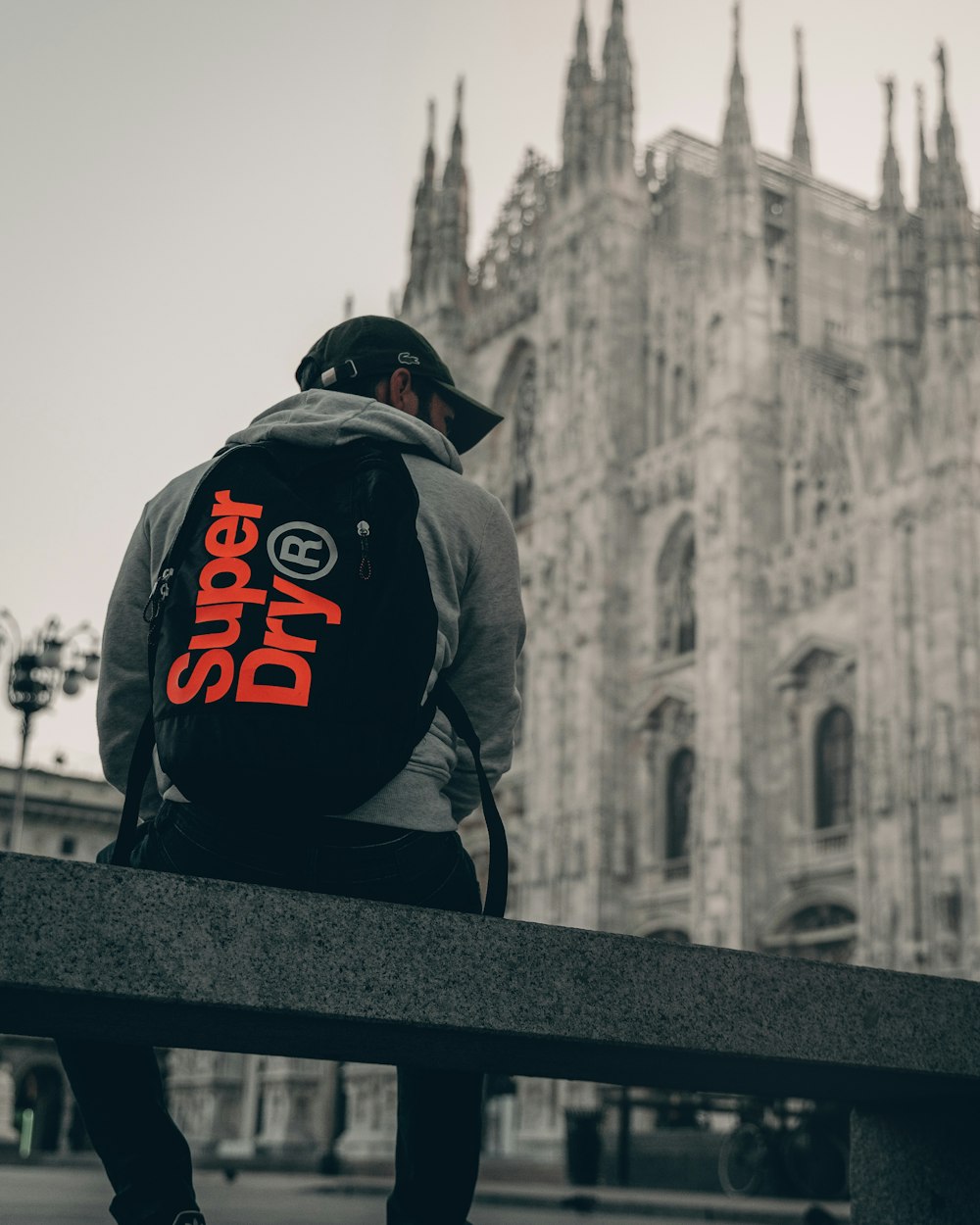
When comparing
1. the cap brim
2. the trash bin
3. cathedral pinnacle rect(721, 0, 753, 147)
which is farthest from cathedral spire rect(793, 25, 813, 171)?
the cap brim

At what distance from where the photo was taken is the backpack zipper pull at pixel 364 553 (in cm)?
277

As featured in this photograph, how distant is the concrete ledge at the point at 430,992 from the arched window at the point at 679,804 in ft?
78.6

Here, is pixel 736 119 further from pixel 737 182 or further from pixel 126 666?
pixel 126 666

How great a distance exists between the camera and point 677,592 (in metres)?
28.2

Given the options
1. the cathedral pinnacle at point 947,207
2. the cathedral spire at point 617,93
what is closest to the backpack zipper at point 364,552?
the cathedral pinnacle at point 947,207

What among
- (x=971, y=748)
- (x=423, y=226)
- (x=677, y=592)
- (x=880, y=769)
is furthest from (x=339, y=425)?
(x=423, y=226)

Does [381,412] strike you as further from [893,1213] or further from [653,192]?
[653,192]

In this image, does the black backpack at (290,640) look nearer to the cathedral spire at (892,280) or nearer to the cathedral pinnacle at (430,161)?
the cathedral spire at (892,280)

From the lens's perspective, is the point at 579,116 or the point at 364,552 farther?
the point at 579,116

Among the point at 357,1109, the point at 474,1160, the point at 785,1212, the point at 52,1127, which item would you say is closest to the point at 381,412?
the point at 474,1160

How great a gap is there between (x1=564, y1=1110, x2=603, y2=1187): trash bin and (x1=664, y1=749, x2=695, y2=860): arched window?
983 centimetres

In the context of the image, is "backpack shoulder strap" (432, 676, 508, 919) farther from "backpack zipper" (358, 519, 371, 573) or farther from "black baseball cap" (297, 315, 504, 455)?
"black baseball cap" (297, 315, 504, 455)

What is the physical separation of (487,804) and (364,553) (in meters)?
0.60

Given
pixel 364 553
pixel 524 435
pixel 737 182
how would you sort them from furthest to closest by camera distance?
pixel 524 435, pixel 737 182, pixel 364 553
